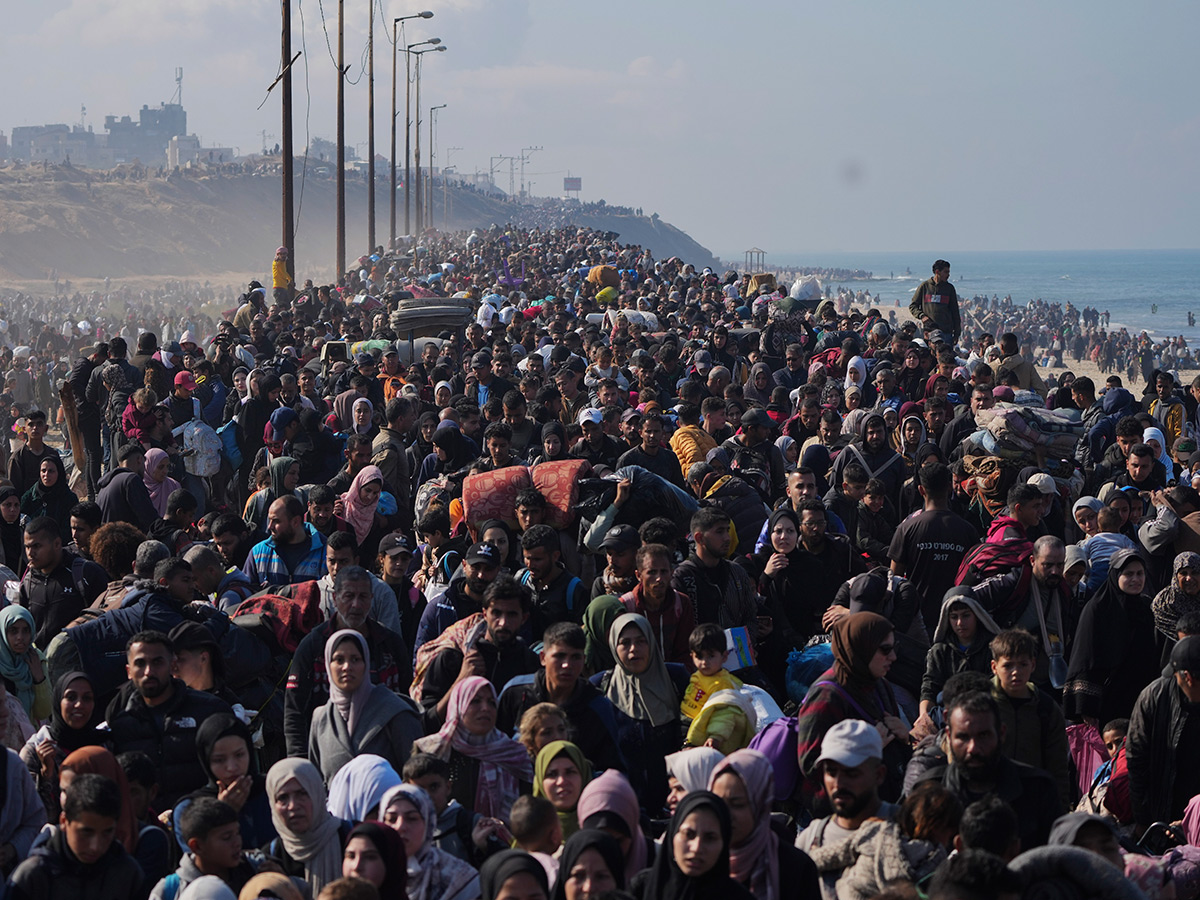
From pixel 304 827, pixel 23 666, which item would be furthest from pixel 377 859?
pixel 23 666

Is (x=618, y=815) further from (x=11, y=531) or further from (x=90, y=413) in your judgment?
(x=90, y=413)

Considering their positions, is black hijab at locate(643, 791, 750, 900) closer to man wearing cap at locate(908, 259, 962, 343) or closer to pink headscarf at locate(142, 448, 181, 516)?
pink headscarf at locate(142, 448, 181, 516)

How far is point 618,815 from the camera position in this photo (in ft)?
14.2

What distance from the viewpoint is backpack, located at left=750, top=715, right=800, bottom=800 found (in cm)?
518

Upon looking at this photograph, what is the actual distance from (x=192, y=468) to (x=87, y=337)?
67.8 feet

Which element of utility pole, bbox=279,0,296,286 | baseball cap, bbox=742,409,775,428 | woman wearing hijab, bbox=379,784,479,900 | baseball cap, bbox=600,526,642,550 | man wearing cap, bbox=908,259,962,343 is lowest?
woman wearing hijab, bbox=379,784,479,900

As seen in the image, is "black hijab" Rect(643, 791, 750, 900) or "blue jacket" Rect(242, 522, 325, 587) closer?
"black hijab" Rect(643, 791, 750, 900)

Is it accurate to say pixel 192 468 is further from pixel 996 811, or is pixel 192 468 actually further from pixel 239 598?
pixel 996 811

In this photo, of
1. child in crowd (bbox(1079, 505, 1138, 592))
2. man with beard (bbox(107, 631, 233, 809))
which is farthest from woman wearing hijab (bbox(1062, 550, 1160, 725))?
man with beard (bbox(107, 631, 233, 809))

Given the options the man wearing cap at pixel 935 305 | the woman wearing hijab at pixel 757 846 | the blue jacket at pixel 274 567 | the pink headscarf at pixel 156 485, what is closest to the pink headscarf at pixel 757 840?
the woman wearing hijab at pixel 757 846

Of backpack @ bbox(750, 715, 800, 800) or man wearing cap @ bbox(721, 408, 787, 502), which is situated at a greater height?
man wearing cap @ bbox(721, 408, 787, 502)

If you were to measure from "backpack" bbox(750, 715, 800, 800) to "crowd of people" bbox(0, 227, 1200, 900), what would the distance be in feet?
0.05

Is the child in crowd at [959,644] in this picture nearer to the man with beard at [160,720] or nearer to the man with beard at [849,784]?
the man with beard at [849,784]

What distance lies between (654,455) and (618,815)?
4.40 m
